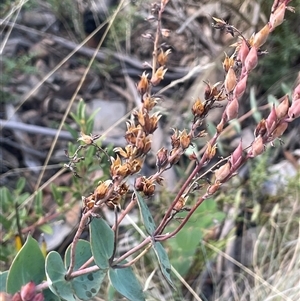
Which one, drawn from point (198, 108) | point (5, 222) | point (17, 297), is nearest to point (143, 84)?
point (198, 108)

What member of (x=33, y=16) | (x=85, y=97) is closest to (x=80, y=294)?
(x=85, y=97)

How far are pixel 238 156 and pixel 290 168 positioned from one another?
0.97 meters

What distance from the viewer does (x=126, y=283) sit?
705mm

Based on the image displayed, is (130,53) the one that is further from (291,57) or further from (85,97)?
(291,57)

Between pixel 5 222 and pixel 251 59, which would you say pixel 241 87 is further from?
pixel 5 222

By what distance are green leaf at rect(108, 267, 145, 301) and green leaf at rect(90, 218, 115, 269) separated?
0.02 meters

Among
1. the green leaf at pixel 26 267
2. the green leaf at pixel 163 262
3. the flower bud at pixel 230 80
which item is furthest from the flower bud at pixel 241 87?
the green leaf at pixel 26 267

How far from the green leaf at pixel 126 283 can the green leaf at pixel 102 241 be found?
0.08 feet

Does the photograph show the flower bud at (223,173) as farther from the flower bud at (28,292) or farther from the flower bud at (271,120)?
the flower bud at (28,292)

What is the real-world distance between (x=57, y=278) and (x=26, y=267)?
54mm

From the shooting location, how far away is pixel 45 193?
146 centimetres

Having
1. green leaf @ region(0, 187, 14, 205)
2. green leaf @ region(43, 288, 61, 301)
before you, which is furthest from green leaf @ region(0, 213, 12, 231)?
green leaf @ region(43, 288, 61, 301)

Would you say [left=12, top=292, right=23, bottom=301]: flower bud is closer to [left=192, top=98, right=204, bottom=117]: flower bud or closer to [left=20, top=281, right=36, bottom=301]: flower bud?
[left=20, top=281, right=36, bottom=301]: flower bud

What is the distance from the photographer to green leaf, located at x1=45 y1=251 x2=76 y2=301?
0.66m
